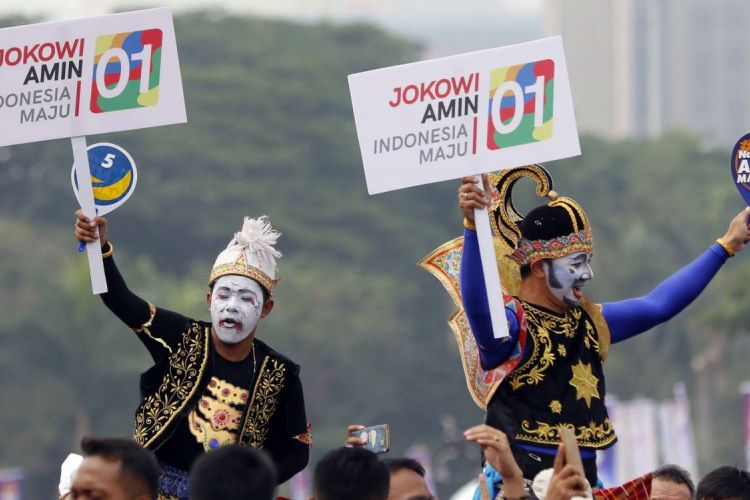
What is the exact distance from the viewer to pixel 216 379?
11.1 metres

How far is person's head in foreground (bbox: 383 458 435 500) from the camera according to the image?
994 cm

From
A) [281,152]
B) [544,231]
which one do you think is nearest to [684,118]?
[281,152]

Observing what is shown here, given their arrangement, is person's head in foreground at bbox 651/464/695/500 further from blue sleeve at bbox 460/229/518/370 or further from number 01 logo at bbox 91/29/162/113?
number 01 logo at bbox 91/29/162/113

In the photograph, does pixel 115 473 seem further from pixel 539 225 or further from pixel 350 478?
pixel 539 225

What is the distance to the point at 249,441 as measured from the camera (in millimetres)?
10953

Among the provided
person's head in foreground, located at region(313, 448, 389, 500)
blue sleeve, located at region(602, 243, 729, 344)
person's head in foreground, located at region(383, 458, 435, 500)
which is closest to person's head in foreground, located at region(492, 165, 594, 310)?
blue sleeve, located at region(602, 243, 729, 344)

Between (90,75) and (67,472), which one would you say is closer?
(67,472)

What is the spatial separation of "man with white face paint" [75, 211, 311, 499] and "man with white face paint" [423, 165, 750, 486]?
2.74ft

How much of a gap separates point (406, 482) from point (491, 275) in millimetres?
1047

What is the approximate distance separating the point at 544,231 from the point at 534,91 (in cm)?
63

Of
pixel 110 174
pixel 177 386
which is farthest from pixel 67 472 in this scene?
pixel 110 174

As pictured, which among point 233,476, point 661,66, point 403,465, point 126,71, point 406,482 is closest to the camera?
point 233,476

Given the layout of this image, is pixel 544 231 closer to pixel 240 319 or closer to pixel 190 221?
pixel 240 319

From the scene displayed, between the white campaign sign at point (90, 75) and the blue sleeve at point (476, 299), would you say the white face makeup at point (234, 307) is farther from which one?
the blue sleeve at point (476, 299)
